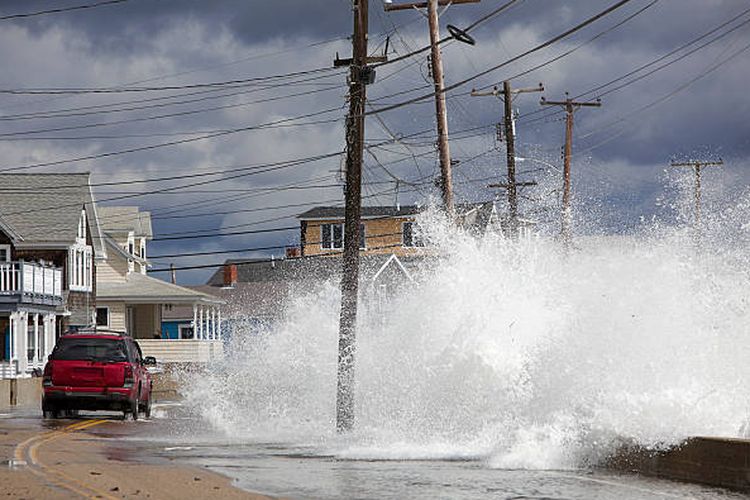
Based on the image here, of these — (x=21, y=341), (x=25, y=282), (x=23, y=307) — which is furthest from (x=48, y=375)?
(x=21, y=341)

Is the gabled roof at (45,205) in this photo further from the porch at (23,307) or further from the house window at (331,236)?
the house window at (331,236)

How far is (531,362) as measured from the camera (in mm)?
20031

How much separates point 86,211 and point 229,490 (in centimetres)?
4885

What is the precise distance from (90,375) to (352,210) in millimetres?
6488

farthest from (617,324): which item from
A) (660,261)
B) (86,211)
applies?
(86,211)

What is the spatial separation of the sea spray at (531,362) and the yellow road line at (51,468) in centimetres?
381

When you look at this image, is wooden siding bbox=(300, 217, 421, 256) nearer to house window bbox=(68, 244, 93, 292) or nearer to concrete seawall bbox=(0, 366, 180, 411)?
house window bbox=(68, 244, 93, 292)

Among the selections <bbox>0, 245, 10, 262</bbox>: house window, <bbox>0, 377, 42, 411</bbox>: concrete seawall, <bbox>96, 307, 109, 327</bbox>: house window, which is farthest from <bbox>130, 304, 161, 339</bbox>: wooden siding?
<bbox>0, 377, 42, 411</bbox>: concrete seawall

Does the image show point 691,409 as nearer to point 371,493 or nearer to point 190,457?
point 371,493

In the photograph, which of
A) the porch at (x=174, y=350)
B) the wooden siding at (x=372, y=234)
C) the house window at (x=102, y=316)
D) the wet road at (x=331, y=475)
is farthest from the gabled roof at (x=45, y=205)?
the wet road at (x=331, y=475)

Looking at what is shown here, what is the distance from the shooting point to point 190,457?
749 inches

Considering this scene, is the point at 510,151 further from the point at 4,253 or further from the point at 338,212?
the point at 338,212

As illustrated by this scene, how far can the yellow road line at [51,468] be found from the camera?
44.8ft

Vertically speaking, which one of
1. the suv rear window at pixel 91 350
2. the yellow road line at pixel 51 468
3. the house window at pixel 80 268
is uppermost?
the house window at pixel 80 268
